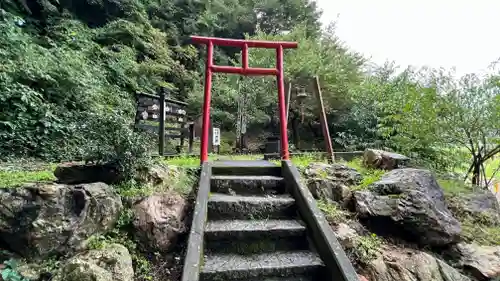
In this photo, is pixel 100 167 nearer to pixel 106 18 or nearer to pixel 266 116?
pixel 266 116

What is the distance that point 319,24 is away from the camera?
44.0ft

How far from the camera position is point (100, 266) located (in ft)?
6.93

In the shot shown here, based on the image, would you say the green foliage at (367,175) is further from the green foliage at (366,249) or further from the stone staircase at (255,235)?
the stone staircase at (255,235)

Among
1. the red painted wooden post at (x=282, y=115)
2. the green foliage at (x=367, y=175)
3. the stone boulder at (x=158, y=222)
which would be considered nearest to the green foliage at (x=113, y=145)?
the stone boulder at (x=158, y=222)

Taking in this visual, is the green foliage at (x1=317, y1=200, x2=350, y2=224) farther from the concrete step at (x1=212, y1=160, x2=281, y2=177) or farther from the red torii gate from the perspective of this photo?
the red torii gate

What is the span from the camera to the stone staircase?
2256 mm

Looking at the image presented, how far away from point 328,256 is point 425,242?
1.61 m

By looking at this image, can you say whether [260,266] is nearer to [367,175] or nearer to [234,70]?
[367,175]

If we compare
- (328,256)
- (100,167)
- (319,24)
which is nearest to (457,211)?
(328,256)

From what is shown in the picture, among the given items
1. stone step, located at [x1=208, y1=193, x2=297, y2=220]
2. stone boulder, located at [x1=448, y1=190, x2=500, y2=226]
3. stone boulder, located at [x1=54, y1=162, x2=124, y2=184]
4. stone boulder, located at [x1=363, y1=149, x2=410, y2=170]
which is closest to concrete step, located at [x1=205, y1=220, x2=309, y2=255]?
stone step, located at [x1=208, y1=193, x2=297, y2=220]

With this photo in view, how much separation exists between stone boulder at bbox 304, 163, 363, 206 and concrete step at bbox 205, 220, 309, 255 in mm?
801

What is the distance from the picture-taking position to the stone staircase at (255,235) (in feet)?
7.40

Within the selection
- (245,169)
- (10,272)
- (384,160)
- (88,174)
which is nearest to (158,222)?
(88,174)

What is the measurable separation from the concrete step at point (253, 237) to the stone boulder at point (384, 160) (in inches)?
94.7
